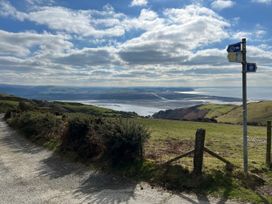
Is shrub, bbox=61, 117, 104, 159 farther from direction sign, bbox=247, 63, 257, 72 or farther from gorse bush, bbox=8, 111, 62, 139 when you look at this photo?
direction sign, bbox=247, 63, 257, 72

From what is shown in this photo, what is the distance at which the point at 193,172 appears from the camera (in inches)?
413

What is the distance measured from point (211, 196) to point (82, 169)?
5.62 metres

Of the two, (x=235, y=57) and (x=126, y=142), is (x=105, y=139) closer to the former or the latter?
(x=126, y=142)

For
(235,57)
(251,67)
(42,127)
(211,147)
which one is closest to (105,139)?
(235,57)

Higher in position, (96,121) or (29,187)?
(96,121)

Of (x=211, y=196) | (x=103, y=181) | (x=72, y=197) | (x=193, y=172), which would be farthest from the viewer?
(x=103, y=181)

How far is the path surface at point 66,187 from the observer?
9.41m

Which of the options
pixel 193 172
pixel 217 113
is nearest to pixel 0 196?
pixel 193 172

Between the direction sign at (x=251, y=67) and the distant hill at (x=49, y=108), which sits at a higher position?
the direction sign at (x=251, y=67)

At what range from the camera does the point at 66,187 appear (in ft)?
35.6

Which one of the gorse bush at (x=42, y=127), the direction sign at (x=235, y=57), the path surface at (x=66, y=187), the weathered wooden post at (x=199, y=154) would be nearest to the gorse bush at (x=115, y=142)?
the path surface at (x=66, y=187)

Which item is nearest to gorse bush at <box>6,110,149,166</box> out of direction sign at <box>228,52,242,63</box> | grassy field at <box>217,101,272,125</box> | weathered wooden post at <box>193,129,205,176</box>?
weathered wooden post at <box>193,129,205,176</box>

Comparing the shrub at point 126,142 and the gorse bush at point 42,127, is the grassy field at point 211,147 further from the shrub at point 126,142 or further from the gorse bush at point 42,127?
the gorse bush at point 42,127

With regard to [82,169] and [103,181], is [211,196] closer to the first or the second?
[103,181]
